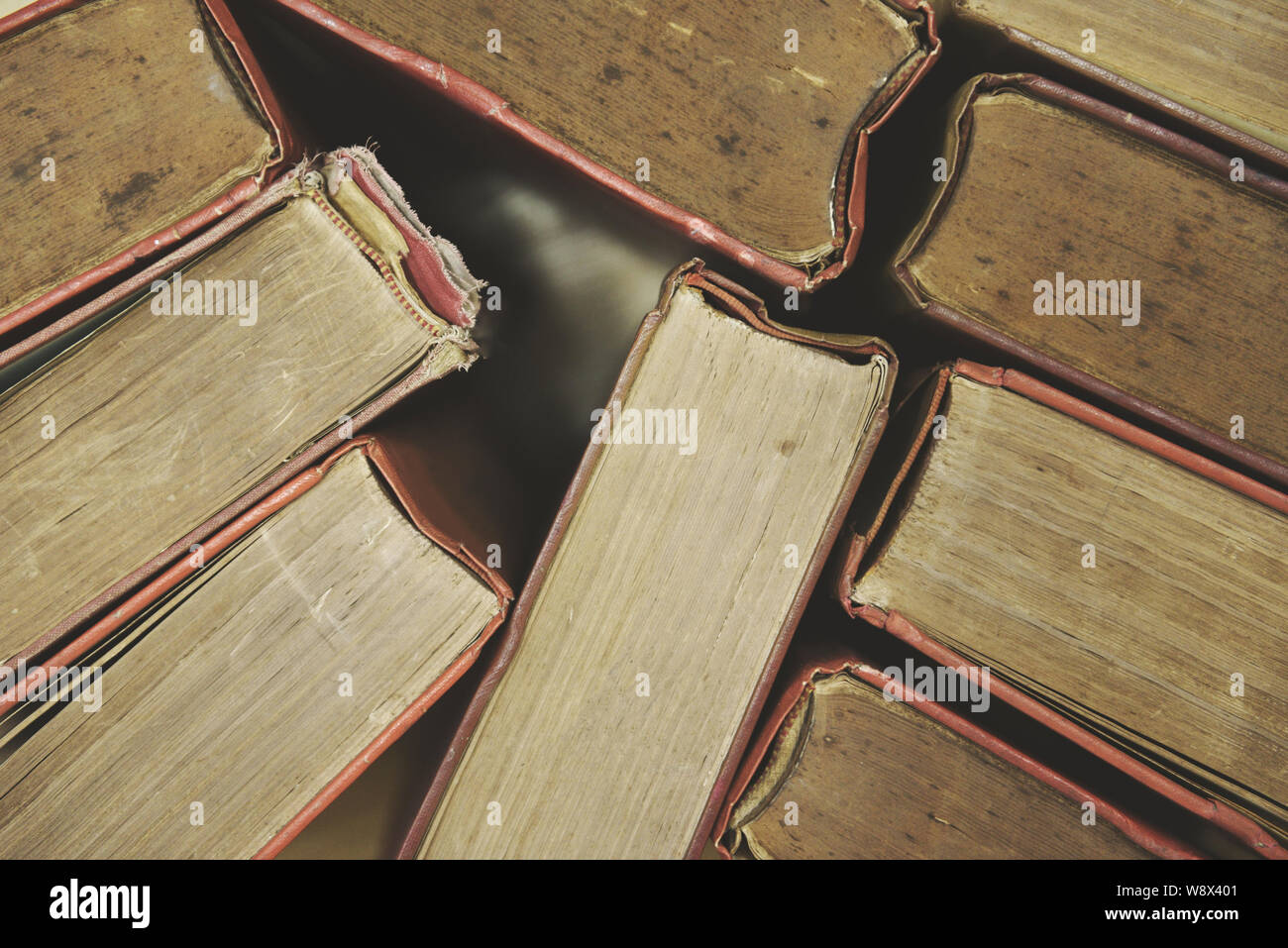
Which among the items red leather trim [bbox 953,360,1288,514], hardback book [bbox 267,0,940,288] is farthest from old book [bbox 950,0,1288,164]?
red leather trim [bbox 953,360,1288,514]

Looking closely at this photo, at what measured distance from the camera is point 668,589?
799 millimetres

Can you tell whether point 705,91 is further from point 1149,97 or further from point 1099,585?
point 1099,585

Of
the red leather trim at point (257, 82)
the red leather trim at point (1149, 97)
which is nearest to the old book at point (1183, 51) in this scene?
the red leather trim at point (1149, 97)

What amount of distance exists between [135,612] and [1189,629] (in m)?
1.10

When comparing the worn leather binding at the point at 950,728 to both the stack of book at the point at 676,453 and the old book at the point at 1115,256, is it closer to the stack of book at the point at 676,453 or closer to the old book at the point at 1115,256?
the stack of book at the point at 676,453

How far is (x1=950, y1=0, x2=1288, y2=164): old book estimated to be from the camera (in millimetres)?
788

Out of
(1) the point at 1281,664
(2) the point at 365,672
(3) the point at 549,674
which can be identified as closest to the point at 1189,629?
(1) the point at 1281,664

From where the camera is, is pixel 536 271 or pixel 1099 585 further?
pixel 536 271

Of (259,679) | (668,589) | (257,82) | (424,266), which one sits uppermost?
(257,82)

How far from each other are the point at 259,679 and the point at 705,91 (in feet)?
2.61

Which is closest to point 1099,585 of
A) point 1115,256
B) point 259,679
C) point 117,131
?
point 1115,256

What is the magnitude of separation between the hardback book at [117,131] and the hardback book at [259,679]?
12.5 inches

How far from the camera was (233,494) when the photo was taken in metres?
0.76

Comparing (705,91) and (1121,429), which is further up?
(705,91)
